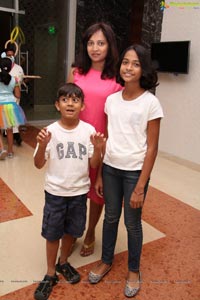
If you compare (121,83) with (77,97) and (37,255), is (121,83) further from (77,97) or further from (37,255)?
(37,255)

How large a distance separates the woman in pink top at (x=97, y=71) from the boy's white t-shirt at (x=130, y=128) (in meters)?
0.15

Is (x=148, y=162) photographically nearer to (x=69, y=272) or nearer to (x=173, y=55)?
(x=69, y=272)

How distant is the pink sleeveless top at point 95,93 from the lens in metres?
1.57

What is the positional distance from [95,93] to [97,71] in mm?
143

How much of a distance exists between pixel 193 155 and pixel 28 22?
3902 millimetres

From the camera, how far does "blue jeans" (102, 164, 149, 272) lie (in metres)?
1.44

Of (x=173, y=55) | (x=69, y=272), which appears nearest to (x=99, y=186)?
(x=69, y=272)

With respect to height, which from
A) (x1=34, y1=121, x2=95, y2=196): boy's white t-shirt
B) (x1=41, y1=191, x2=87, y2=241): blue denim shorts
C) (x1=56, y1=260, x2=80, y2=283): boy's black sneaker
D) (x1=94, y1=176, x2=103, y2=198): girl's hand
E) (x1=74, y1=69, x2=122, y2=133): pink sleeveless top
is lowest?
(x1=56, y1=260, x2=80, y2=283): boy's black sneaker

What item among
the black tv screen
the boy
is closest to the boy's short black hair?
the boy

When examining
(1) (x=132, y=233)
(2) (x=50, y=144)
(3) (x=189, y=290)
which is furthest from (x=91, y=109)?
(3) (x=189, y=290)

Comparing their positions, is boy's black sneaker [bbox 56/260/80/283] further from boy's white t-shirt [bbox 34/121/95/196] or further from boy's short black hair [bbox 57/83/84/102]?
boy's short black hair [bbox 57/83/84/102]

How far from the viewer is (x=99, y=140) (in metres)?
1.36

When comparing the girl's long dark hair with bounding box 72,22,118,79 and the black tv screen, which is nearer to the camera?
the girl's long dark hair with bounding box 72,22,118,79

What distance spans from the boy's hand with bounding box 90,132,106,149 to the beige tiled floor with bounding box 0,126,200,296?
0.81m
